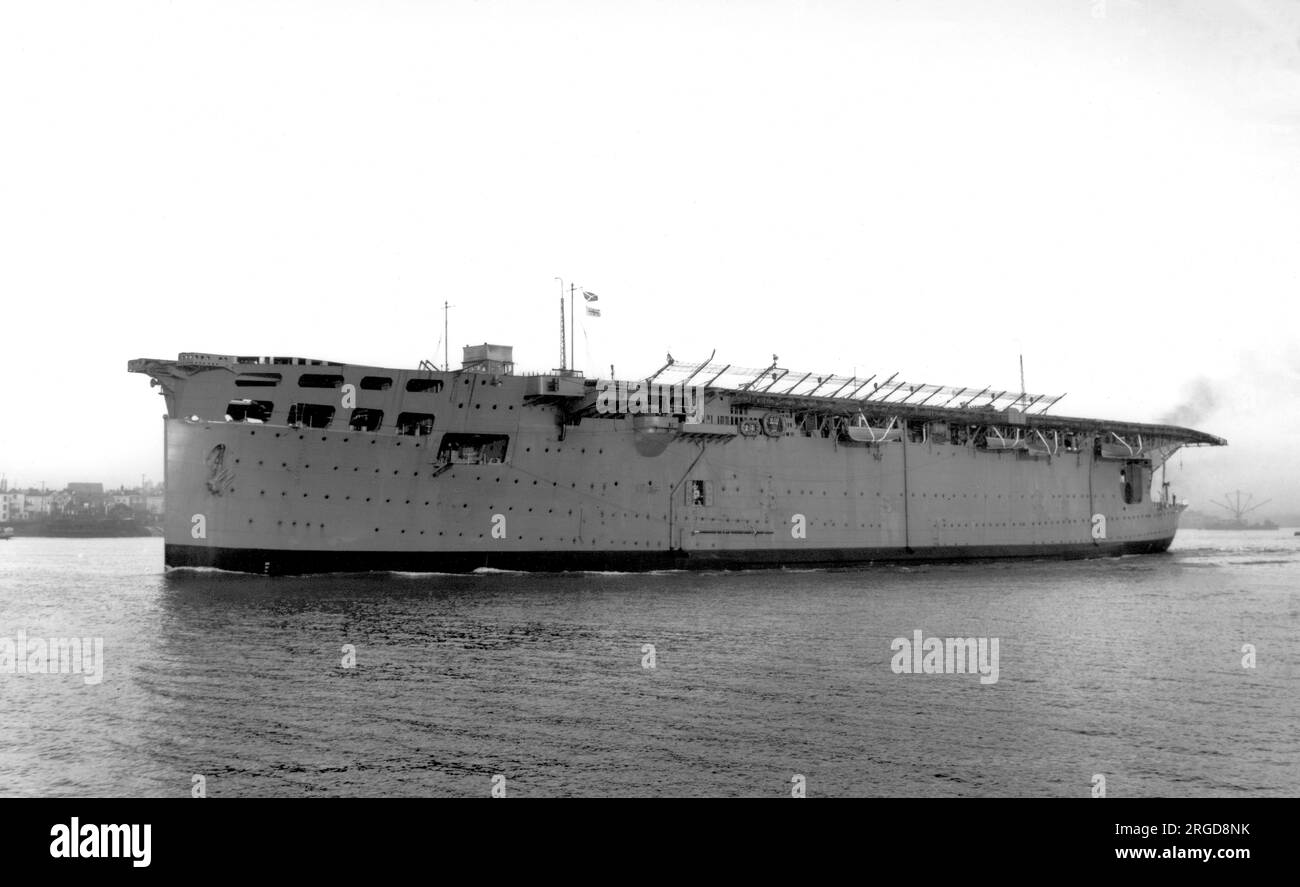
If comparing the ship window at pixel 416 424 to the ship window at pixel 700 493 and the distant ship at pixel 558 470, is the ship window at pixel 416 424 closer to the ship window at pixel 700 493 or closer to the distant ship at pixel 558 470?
the distant ship at pixel 558 470

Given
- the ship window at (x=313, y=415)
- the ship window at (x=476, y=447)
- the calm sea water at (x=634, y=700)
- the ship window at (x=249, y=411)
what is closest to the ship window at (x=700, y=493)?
the ship window at (x=476, y=447)

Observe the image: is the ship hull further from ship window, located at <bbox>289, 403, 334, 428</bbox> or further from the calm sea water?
ship window, located at <bbox>289, 403, 334, 428</bbox>

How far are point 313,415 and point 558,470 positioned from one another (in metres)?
8.40

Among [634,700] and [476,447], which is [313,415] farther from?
[634,700]

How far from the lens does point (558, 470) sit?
112 feet

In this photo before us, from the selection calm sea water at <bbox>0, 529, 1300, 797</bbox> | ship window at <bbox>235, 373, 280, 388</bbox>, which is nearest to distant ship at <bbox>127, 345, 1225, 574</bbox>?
ship window at <bbox>235, 373, 280, 388</bbox>

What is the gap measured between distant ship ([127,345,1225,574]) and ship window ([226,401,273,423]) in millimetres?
60

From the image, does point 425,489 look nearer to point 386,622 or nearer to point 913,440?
point 386,622

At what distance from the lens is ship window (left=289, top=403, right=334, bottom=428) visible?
31000mm

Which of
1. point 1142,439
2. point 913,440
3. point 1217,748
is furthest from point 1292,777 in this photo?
point 1142,439

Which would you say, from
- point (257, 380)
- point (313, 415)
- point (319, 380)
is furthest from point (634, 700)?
point (257, 380)

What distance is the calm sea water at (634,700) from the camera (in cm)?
1095
